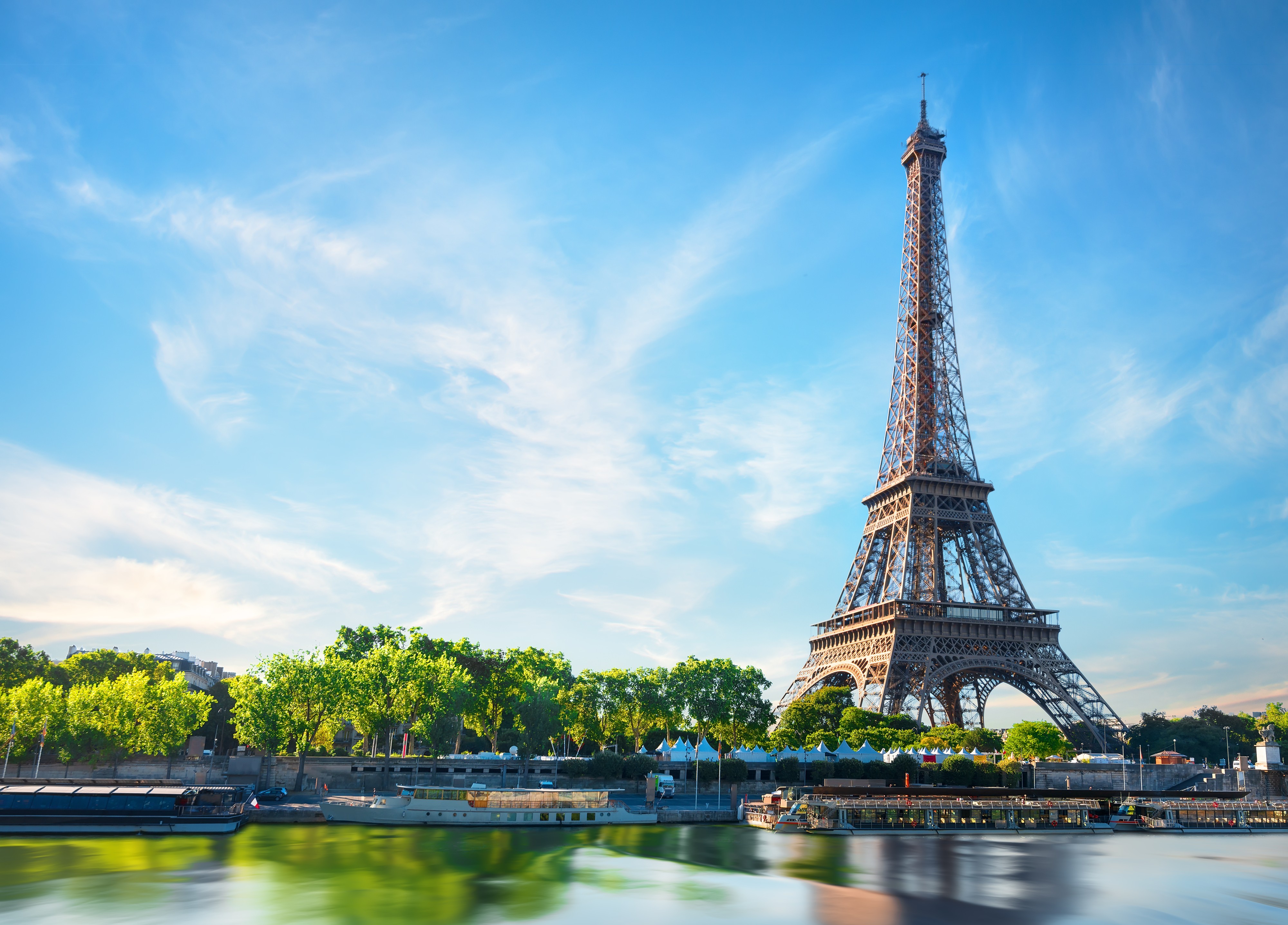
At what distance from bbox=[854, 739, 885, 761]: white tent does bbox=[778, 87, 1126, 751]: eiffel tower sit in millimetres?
10325

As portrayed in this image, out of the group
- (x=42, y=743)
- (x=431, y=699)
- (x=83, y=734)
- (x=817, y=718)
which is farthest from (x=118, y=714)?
(x=817, y=718)

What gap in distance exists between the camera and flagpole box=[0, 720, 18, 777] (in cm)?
6969

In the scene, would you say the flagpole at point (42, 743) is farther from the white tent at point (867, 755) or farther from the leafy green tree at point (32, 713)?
the white tent at point (867, 755)

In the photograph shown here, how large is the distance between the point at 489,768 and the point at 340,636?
29.2m

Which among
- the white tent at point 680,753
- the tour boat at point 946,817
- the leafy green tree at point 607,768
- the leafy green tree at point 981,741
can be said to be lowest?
the tour boat at point 946,817

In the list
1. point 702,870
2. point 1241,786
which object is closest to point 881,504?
point 1241,786

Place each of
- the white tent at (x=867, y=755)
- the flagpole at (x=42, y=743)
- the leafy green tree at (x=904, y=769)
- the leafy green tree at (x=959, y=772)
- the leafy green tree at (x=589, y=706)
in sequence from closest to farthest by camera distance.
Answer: the flagpole at (x=42, y=743), the leafy green tree at (x=904, y=769), the white tent at (x=867, y=755), the leafy green tree at (x=959, y=772), the leafy green tree at (x=589, y=706)

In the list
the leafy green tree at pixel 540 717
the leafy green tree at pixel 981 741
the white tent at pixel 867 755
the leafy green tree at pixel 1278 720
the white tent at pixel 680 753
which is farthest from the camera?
the leafy green tree at pixel 1278 720

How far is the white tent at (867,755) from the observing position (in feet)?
267

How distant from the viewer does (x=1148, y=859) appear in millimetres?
55406

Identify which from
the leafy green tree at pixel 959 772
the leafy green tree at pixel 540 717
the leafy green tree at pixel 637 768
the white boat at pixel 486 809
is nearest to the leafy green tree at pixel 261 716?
the white boat at pixel 486 809

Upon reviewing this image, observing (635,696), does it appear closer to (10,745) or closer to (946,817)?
(946,817)

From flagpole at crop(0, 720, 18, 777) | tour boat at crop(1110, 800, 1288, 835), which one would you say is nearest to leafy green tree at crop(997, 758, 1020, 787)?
tour boat at crop(1110, 800, 1288, 835)

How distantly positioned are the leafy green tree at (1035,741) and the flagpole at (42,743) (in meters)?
82.0
